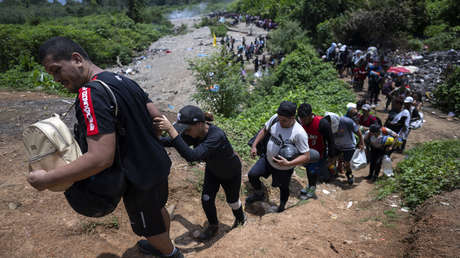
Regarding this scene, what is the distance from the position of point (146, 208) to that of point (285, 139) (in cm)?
182

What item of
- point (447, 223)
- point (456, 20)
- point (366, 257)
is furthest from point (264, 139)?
point (456, 20)

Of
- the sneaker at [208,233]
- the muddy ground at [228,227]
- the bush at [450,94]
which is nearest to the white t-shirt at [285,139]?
the muddy ground at [228,227]

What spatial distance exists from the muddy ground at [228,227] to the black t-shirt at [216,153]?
0.70 m

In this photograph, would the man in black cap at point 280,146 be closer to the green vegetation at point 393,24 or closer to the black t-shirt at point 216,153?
the black t-shirt at point 216,153

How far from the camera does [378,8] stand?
778 inches

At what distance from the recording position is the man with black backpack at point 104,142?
1.52 m

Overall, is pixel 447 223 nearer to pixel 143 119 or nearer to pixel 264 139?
pixel 264 139

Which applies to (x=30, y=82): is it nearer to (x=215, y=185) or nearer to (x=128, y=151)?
(x=215, y=185)

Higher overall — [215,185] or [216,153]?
[216,153]

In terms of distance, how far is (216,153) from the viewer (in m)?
2.71

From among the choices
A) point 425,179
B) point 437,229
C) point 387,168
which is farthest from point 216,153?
point 387,168

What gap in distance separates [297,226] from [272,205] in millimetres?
1032

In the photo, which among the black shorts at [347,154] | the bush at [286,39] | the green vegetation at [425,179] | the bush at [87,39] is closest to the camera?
the green vegetation at [425,179]

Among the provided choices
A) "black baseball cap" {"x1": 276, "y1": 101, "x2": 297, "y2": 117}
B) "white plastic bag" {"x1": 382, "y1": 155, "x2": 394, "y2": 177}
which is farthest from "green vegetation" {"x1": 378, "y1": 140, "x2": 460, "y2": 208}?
"black baseball cap" {"x1": 276, "y1": 101, "x2": 297, "y2": 117}
